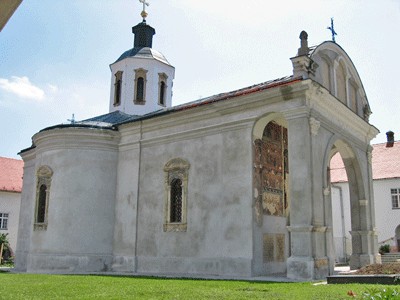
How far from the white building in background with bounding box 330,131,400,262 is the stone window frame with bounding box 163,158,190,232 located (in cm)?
1611

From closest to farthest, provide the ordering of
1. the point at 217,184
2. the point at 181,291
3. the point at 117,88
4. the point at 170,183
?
the point at 181,291 < the point at 217,184 < the point at 170,183 < the point at 117,88

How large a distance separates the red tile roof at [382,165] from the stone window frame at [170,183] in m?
17.7

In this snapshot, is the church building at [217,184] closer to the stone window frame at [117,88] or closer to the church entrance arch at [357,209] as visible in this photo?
the church entrance arch at [357,209]

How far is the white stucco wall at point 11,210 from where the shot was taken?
33.1 metres

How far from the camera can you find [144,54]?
76.4ft

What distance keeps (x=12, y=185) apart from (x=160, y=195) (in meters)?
20.8

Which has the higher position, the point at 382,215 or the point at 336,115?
the point at 336,115

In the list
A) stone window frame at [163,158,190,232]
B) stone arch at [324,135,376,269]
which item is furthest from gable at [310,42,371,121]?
stone window frame at [163,158,190,232]

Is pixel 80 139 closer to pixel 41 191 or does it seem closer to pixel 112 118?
pixel 41 191

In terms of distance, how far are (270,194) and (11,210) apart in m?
24.4

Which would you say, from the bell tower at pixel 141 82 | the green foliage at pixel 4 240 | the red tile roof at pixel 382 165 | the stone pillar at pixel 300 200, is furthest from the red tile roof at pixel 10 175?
the stone pillar at pixel 300 200

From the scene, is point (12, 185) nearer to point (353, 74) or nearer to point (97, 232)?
point (97, 232)

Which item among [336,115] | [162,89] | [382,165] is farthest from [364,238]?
[382,165]

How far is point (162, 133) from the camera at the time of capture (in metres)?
17.9
